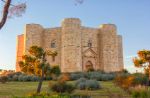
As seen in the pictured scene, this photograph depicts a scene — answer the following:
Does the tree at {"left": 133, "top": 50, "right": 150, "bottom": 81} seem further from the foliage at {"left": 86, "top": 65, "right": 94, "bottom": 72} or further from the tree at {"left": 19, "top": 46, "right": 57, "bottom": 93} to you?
the foliage at {"left": 86, "top": 65, "right": 94, "bottom": 72}

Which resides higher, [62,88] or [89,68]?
[89,68]

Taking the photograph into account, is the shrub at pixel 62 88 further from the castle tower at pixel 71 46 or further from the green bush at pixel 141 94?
the castle tower at pixel 71 46

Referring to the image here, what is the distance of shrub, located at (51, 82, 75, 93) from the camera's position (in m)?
16.6

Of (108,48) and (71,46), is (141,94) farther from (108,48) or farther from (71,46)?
(108,48)

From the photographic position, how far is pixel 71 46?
42.2 meters

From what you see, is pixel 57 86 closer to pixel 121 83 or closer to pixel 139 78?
pixel 121 83

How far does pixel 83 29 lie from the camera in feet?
148

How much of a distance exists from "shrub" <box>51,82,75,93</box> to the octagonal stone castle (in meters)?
24.9

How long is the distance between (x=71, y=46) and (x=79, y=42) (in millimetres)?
1470

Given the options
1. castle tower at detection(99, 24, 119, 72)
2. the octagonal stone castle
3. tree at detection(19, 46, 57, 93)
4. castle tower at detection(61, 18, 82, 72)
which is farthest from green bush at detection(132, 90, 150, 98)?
castle tower at detection(99, 24, 119, 72)

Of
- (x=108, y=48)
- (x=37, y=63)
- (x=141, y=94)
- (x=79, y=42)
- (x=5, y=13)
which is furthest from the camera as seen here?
(x=108, y=48)

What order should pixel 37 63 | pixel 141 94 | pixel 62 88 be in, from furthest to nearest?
pixel 37 63 < pixel 62 88 < pixel 141 94

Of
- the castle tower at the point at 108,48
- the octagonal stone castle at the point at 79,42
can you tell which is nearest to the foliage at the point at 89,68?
the octagonal stone castle at the point at 79,42

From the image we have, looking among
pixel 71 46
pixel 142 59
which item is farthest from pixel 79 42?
pixel 142 59
